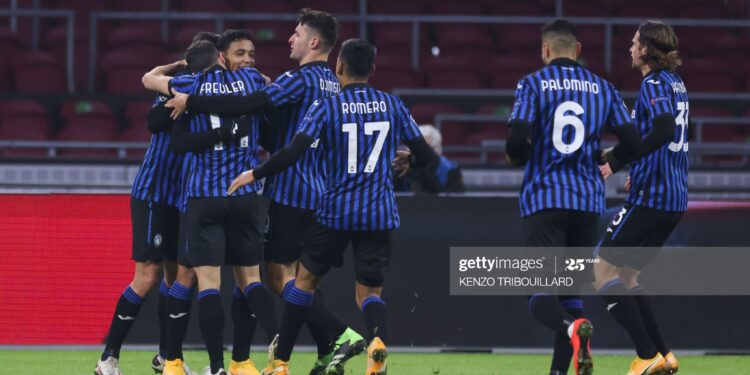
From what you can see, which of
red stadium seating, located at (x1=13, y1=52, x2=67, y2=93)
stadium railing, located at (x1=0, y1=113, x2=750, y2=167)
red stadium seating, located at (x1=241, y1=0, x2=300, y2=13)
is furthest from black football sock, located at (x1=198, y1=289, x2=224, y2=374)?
red stadium seating, located at (x1=241, y1=0, x2=300, y2=13)

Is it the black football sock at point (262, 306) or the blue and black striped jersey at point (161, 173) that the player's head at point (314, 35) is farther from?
the black football sock at point (262, 306)

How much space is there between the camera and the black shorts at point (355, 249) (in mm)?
6531

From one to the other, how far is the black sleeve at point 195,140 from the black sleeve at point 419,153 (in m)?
0.99

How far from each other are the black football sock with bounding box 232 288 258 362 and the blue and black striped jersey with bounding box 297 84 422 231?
2.72 feet

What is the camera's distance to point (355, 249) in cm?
660

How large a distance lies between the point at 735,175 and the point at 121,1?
8.16m

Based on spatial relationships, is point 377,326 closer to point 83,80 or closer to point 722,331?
point 722,331

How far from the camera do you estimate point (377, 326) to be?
6.49 metres

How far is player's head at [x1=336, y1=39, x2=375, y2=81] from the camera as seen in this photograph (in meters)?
6.51

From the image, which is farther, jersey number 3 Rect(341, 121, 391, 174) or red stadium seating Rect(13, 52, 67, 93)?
red stadium seating Rect(13, 52, 67, 93)

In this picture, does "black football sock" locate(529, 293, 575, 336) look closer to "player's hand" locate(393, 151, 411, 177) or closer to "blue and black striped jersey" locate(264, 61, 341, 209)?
"player's hand" locate(393, 151, 411, 177)

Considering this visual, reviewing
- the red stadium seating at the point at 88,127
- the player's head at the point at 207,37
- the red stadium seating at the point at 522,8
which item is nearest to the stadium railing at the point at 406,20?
the red stadium seating at the point at 88,127

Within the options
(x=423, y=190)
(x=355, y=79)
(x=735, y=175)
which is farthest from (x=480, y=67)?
(x=355, y=79)

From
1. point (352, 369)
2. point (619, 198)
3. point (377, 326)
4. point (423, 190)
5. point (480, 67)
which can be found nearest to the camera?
point (377, 326)
